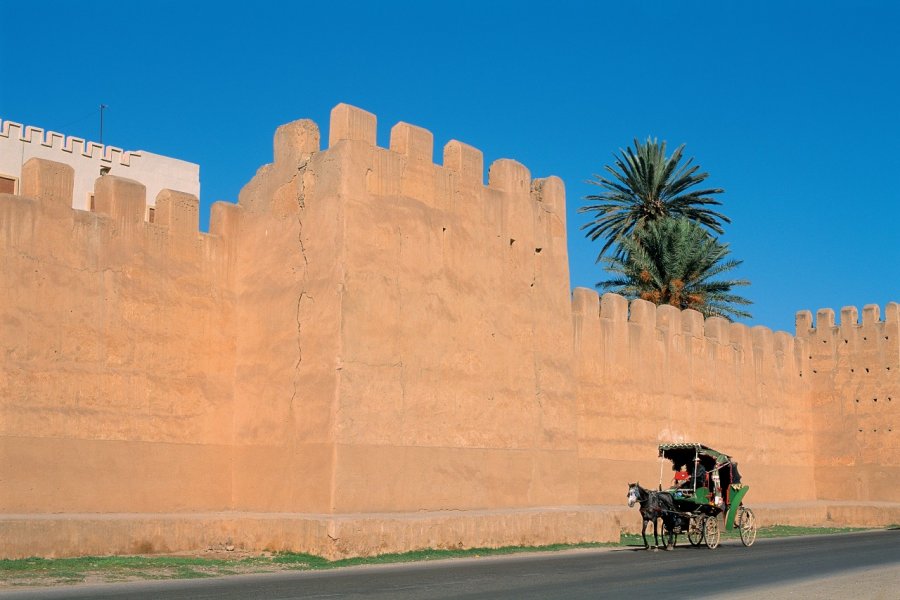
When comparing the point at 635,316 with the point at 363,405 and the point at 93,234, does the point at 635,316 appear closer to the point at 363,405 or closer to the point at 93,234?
the point at 363,405

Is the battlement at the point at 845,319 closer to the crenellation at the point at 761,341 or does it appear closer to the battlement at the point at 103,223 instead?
the crenellation at the point at 761,341

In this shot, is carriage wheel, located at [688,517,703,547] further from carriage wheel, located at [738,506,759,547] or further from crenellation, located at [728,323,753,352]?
crenellation, located at [728,323,753,352]

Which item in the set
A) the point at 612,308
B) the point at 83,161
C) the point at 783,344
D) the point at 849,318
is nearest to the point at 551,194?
the point at 612,308

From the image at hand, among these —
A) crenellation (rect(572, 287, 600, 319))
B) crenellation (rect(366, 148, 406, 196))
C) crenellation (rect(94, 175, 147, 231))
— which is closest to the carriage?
crenellation (rect(572, 287, 600, 319))

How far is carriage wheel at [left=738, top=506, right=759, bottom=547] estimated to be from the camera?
19.6 metres

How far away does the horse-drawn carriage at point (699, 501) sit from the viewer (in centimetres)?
1794

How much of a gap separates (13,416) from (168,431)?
2466mm

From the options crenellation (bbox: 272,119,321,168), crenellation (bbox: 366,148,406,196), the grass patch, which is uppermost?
crenellation (bbox: 272,119,321,168)

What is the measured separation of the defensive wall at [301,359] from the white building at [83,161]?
36.1ft

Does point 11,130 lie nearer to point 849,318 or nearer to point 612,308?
point 612,308

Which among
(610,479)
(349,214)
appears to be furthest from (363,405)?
(610,479)

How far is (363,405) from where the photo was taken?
15805 millimetres

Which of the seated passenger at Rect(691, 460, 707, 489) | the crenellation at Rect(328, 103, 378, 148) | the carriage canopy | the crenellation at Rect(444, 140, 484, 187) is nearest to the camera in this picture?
the crenellation at Rect(328, 103, 378, 148)

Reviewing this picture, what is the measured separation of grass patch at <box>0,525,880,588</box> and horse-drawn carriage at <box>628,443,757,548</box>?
3.10m
